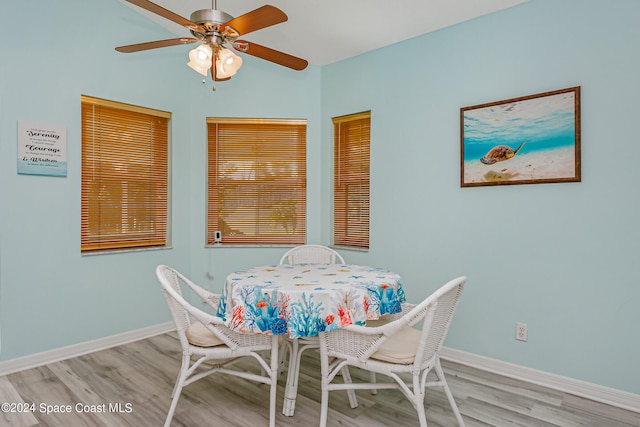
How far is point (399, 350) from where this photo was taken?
1944mm

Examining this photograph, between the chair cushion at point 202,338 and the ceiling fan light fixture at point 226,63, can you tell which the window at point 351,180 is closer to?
→ the ceiling fan light fixture at point 226,63

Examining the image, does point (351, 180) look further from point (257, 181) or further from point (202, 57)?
point (202, 57)

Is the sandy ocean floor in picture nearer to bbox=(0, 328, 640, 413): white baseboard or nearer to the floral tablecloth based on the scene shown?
the floral tablecloth

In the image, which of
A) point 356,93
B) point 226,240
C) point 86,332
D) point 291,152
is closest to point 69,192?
point 86,332

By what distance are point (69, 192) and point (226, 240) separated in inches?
58.2

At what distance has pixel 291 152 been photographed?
4.08 m

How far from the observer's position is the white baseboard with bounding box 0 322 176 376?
280 cm

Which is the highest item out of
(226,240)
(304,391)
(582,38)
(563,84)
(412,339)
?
(582,38)

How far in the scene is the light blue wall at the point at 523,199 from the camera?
2.38m

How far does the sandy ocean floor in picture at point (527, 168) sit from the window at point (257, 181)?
5.79ft

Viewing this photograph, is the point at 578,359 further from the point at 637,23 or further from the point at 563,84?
the point at 637,23

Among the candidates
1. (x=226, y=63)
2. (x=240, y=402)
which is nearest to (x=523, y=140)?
(x=226, y=63)

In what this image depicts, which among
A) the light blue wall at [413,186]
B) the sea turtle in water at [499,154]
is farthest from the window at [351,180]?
the sea turtle in water at [499,154]

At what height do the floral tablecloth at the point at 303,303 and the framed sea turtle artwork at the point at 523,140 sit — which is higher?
the framed sea turtle artwork at the point at 523,140
